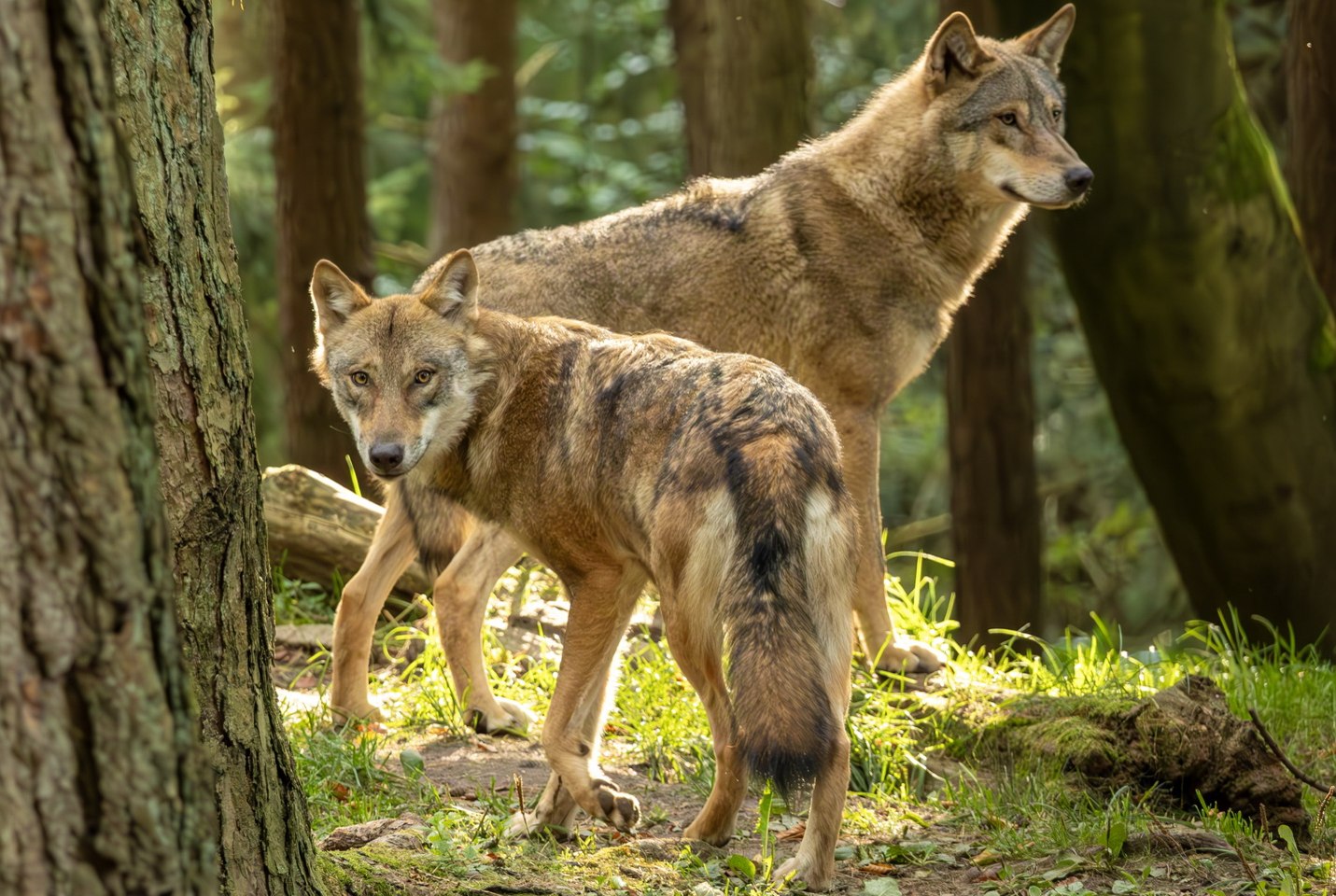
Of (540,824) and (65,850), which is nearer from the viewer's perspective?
(65,850)

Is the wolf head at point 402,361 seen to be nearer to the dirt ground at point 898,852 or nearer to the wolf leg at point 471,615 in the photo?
the wolf leg at point 471,615

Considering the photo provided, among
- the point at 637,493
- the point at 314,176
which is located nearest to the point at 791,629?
the point at 637,493

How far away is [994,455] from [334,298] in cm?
777

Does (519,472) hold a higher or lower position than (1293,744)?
higher

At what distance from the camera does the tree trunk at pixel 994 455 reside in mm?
12141

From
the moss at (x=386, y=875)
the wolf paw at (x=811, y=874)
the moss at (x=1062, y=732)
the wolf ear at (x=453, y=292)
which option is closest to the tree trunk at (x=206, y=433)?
the moss at (x=386, y=875)

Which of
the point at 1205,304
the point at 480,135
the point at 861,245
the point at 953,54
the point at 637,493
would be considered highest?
the point at 953,54

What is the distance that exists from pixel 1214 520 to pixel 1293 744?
3.43 m

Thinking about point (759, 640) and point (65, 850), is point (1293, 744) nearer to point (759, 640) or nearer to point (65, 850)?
point (759, 640)

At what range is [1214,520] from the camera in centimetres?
915

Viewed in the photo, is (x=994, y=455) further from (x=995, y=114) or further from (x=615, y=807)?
(x=615, y=807)

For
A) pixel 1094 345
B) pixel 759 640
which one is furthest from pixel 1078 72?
pixel 759 640

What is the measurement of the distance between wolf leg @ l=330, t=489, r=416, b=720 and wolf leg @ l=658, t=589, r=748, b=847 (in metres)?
2.06

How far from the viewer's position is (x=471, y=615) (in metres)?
6.37
